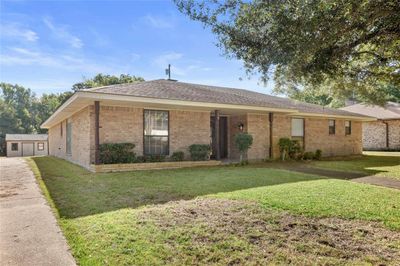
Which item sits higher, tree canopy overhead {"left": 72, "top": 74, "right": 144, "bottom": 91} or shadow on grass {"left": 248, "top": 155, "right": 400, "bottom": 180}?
tree canopy overhead {"left": 72, "top": 74, "right": 144, "bottom": 91}

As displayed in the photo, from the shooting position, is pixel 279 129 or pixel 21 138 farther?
pixel 21 138

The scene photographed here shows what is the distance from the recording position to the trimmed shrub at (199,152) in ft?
44.3

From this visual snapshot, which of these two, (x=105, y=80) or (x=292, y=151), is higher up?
(x=105, y=80)

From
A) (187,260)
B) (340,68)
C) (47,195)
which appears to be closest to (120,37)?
(47,195)

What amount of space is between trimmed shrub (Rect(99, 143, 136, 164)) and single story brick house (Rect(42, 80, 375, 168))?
29 cm

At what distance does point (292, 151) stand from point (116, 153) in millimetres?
9966

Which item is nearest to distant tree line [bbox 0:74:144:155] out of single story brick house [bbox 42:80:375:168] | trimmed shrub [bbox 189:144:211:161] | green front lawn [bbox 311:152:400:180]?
single story brick house [bbox 42:80:375:168]

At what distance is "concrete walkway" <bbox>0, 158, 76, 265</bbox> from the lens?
137 inches

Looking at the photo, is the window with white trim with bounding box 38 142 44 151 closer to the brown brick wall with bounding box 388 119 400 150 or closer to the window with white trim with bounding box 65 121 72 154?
the window with white trim with bounding box 65 121 72 154

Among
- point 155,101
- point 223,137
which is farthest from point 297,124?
point 155,101

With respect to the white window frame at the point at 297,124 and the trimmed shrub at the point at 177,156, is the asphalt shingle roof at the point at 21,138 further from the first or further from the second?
the white window frame at the point at 297,124

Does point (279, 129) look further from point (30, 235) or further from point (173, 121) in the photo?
point (30, 235)

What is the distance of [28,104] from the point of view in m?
62.4

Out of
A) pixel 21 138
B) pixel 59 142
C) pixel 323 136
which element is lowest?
pixel 59 142
